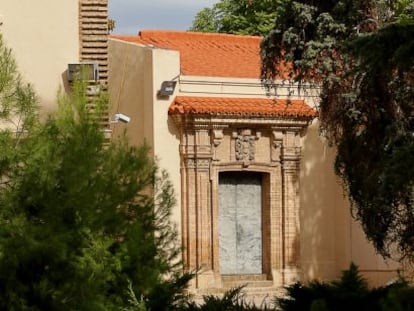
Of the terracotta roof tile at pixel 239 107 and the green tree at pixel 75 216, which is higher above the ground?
the terracotta roof tile at pixel 239 107

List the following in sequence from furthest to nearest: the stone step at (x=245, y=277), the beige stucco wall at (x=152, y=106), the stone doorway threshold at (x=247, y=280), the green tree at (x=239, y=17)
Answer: the green tree at (x=239, y=17) → the stone step at (x=245, y=277) → the stone doorway threshold at (x=247, y=280) → the beige stucco wall at (x=152, y=106)

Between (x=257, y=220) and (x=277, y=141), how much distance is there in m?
1.69

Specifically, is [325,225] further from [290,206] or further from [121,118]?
[121,118]

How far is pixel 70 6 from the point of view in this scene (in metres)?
18.7

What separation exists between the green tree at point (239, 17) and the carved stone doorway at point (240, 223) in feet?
28.2

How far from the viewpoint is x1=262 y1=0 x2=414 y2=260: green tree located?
17.2 meters

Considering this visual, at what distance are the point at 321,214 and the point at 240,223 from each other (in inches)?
68.3

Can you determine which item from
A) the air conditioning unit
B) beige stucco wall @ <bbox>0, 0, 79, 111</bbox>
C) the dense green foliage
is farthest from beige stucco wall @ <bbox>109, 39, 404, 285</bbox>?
the dense green foliage

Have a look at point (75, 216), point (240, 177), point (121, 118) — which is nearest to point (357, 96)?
point (75, 216)

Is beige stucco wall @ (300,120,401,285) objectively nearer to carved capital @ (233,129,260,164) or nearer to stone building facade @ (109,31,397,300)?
stone building facade @ (109,31,397,300)

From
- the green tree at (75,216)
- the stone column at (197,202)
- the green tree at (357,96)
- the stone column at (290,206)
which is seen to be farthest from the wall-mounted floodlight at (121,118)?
the green tree at (75,216)

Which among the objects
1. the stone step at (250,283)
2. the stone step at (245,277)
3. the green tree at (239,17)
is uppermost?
the green tree at (239,17)

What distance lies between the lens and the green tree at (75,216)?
45.6 feet

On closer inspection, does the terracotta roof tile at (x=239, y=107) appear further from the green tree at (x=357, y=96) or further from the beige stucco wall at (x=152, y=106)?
the green tree at (x=357, y=96)
